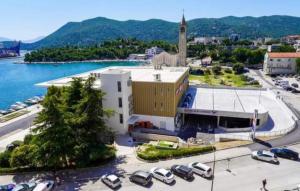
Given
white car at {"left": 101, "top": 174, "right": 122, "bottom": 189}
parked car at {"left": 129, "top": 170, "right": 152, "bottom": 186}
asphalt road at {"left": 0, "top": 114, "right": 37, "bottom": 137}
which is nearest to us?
white car at {"left": 101, "top": 174, "right": 122, "bottom": 189}

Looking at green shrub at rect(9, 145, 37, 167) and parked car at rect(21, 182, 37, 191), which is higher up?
green shrub at rect(9, 145, 37, 167)

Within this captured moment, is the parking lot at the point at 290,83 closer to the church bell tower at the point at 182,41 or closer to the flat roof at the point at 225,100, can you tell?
the flat roof at the point at 225,100

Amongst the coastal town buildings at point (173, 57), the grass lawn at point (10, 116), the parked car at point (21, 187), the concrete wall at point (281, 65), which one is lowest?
the grass lawn at point (10, 116)

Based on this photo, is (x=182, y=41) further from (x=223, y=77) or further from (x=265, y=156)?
(x=265, y=156)

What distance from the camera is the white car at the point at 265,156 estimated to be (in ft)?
106

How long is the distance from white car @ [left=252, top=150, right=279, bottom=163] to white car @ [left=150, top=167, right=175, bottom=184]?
11073 millimetres

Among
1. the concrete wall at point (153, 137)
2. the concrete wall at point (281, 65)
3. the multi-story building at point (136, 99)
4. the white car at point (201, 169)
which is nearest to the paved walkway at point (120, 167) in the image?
the white car at point (201, 169)

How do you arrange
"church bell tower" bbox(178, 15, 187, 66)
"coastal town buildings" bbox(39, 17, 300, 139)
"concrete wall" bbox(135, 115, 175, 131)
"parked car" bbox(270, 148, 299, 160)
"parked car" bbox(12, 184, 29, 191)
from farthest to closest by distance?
1. "church bell tower" bbox(178, 15, 187, 66)
2. "concrete wall" bbox(135, 115, 175, 131)
3. "coastal town buildings" bbox(39, 17, 300, 139)
4. "parked car" bbox(270, 148, 299, 160)
5. "parked car" bbox(12, 184, 29, 191)

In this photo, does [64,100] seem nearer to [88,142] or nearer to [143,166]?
[88,142]

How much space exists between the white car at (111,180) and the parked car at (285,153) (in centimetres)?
1910

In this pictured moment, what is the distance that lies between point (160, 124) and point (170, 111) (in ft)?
9.18

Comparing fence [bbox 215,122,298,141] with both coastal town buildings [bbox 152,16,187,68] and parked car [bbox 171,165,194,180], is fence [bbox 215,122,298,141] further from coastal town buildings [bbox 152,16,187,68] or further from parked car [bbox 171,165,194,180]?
coastal town buildings [bbox 152,16,187,68]

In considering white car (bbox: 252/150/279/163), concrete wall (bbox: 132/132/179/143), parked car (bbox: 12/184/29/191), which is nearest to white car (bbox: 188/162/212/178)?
white car (bbox: 252/150/279/163)

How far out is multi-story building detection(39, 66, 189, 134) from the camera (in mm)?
41906
